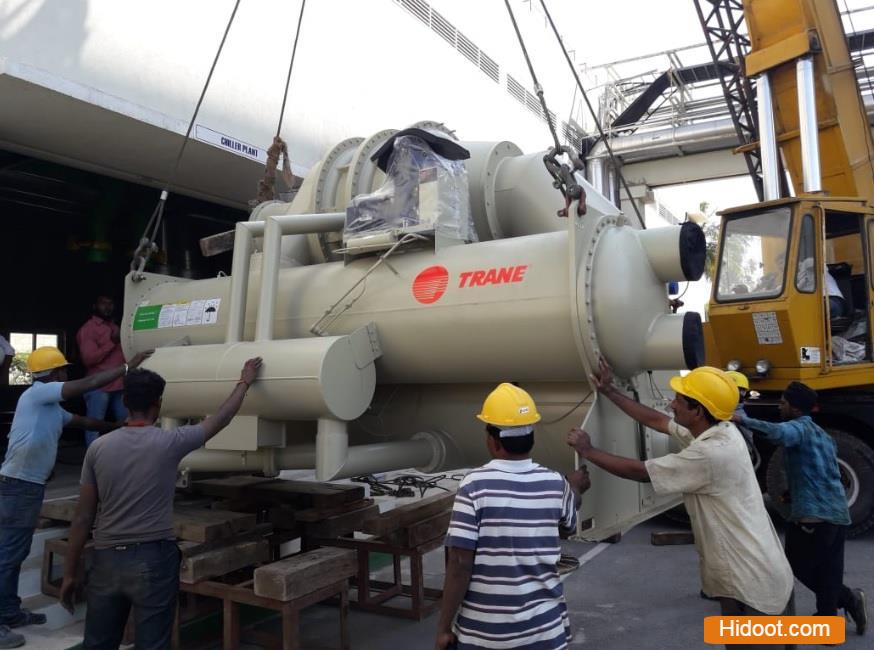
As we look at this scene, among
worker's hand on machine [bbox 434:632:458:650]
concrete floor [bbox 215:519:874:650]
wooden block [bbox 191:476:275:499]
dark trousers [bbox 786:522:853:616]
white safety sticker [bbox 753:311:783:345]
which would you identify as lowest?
concrete floor [bbox 215:519:874:650]

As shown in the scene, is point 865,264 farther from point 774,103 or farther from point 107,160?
point 107,160

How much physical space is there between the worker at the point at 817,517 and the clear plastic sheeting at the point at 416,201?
2.06 meters

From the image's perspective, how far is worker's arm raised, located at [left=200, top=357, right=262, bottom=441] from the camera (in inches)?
121

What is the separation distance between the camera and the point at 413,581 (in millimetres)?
4379

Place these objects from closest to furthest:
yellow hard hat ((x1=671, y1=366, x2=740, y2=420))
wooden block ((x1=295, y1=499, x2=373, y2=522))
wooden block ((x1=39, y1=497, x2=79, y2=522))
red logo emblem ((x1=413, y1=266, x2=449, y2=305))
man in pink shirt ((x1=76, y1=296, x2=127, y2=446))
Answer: yellow hard hat ((x1=671, y1=366, x2=740, y2=420))
red logo emblem ((x1=413, y1=266, x2=449, y2=305))
wooden block ((x1=39, y1=497, x2=79, y2=522))
wooden block ((x1=295, y1=499, x2=373, y2=522))
man in pink shirt ((x1=76, y1=296, x2=127, y2=446))

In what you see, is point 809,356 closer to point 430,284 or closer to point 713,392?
point 713,392

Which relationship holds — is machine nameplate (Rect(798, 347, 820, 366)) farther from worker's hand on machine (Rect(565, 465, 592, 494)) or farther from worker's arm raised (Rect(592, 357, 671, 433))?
worker's hand on machine (Rect(565, 465, 592, 494))

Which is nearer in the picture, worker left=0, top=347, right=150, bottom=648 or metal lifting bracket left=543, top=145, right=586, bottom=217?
metal lifting bracket left=543, top=145, right=586, bottom=217

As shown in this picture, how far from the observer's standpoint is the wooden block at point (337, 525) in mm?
4555

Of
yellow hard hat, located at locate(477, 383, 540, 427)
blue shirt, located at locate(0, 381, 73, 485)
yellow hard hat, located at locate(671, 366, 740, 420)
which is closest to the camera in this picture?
yellow hard hat, located at locate(477, 383, 540, 427)

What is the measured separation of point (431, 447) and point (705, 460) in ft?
5.34

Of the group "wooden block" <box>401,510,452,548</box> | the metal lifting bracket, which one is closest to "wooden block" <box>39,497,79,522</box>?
"wooden block" <box>401,510,452,548</box>

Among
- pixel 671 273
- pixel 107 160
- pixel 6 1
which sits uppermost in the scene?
Answer: pixel 6 1

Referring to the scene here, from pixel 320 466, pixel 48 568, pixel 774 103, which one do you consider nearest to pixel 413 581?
pixel 320 466
